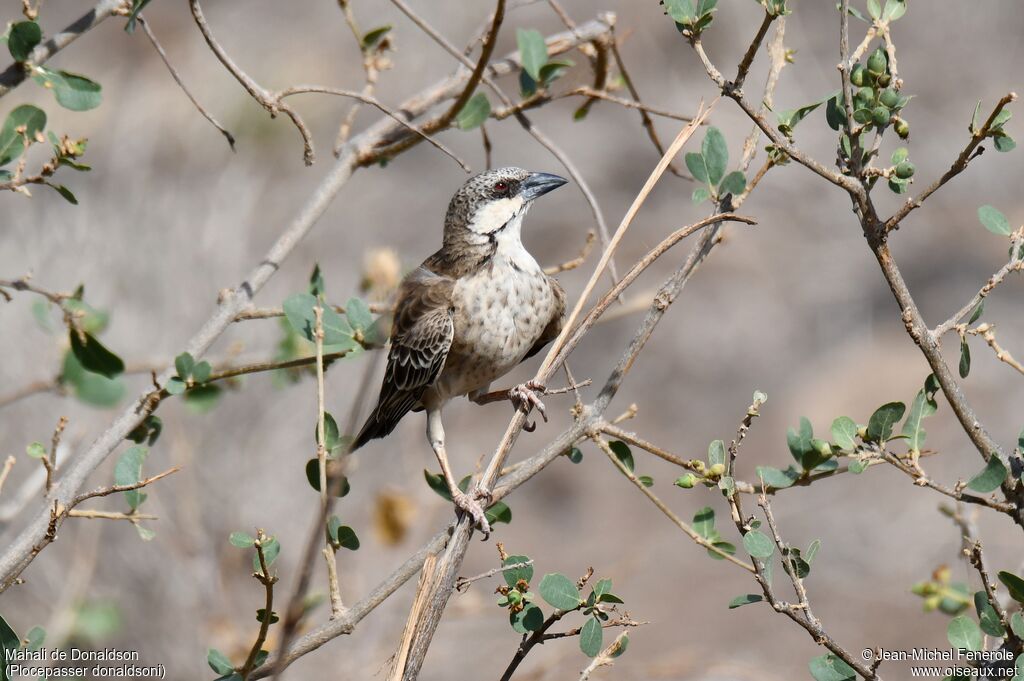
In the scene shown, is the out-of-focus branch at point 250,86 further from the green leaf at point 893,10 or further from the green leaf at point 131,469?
the green leaf at point 893,10

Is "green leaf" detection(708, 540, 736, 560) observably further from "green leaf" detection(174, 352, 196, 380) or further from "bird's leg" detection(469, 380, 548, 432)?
"green leaf" detection(174, 352, 196, 380)

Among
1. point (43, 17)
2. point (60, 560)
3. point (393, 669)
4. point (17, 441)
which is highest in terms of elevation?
point (43, 17)

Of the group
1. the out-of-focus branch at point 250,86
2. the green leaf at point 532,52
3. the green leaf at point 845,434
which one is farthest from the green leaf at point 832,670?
the green leaf at point 532,52

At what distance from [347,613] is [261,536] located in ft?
0.70

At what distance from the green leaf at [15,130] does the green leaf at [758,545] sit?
1626 mm

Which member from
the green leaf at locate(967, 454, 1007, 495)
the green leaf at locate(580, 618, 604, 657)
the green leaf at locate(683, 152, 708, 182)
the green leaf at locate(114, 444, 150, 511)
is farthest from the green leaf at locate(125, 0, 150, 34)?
the green leaf at locate(967, 454, 1007, 495)

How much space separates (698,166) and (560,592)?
35.1 inches

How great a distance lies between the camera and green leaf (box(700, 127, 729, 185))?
207 cm

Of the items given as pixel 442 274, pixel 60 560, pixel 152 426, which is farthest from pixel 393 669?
pixel 60 560

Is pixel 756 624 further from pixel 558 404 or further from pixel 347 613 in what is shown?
pixel 347 613

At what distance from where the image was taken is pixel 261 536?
1.79 meters

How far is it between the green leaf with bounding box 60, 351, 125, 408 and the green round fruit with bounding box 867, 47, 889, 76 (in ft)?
6.97

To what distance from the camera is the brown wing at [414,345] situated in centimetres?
335

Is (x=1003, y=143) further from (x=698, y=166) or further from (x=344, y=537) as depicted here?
(x=344, y=537)
